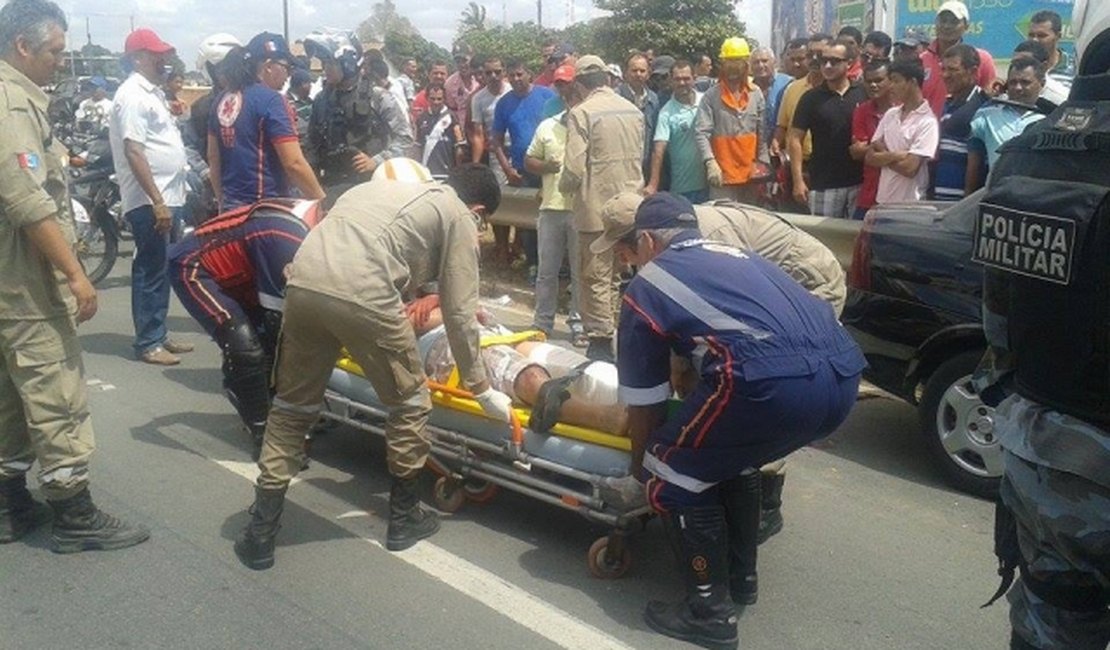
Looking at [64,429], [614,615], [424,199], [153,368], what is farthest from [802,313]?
[153,368]

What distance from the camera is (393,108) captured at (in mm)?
8203

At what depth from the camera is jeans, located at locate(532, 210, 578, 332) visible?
7656 millimetres

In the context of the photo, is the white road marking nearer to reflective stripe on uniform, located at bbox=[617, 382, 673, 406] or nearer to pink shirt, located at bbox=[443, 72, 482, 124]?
reflective stripe on uniform, located at bbox=[617, 382, 673, 406]

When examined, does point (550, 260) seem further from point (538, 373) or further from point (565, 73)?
point (538, 373)

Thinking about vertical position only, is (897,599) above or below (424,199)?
below

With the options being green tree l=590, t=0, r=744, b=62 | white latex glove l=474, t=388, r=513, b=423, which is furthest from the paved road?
green tree l=590, t=0, r=744, b=62

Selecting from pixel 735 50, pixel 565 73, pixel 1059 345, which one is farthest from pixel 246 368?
pixel 735 50

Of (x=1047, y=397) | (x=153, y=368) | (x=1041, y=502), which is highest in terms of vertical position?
(x=1047, y=397)

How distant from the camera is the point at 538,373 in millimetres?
4715

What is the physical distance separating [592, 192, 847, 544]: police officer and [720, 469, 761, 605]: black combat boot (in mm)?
525

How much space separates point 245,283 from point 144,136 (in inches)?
97.3

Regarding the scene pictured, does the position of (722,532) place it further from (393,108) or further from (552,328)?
(393,108)

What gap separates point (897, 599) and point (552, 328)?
417 centimetres

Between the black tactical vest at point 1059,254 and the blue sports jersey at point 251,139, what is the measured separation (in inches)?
180
